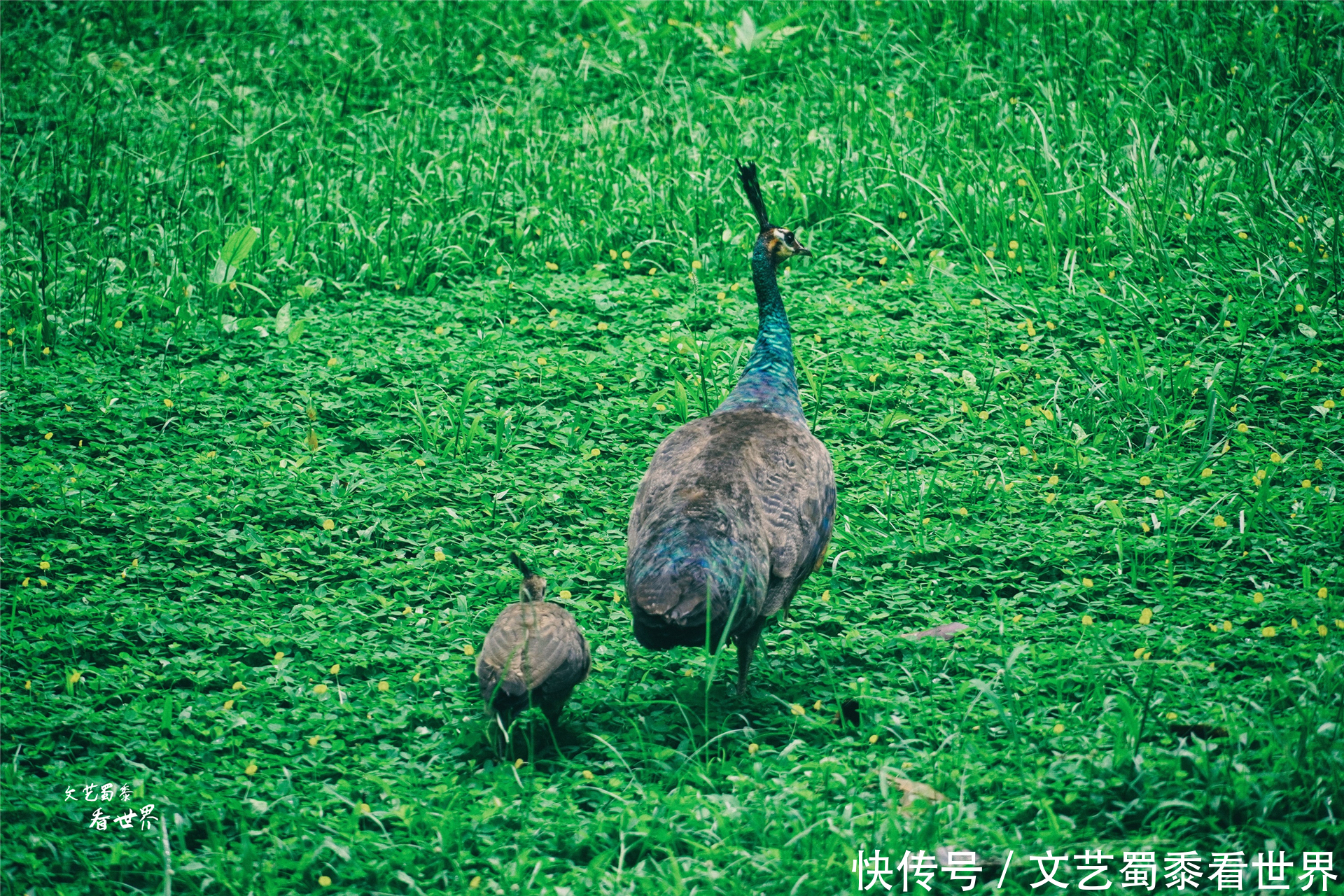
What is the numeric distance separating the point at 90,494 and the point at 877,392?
3726mm

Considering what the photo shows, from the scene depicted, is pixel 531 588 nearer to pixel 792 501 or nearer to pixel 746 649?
pixel 746 649

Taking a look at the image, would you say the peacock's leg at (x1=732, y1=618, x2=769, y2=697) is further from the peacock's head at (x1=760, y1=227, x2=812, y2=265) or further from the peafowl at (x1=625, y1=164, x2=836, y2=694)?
the peacock's head at (x1=760, y1=227, x2=812, y2=265)

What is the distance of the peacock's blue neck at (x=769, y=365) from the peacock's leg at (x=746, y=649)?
1.05m

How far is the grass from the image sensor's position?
12.7 feet

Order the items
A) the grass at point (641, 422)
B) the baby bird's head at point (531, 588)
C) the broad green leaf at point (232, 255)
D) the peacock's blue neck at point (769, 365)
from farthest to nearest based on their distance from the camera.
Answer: the broad green leaf at point (232, 255) < the peacock's blue neck at point (769, 365) < the baby bird's head at point (531, 588) < the grass at point (641, 422)

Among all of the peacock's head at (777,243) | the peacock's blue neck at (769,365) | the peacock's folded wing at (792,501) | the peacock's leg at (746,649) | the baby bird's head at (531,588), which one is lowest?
the peacock's leg at (746,649)

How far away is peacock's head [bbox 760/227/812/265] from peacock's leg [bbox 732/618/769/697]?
183 centimetres

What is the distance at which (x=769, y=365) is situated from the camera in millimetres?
5293

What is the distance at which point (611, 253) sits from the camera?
7559 millimetres

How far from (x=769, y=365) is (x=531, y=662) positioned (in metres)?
1.85

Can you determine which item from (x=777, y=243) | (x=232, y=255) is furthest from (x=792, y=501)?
(x=232, y=255)

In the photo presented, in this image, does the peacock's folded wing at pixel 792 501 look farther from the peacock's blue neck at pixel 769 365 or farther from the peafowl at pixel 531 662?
the peafowl at pixel 531 662

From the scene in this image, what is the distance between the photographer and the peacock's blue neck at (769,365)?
5.19 meters

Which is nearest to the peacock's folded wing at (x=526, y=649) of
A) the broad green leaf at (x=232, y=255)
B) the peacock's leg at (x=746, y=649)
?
the peacock's leg at (x=746, y=649)
